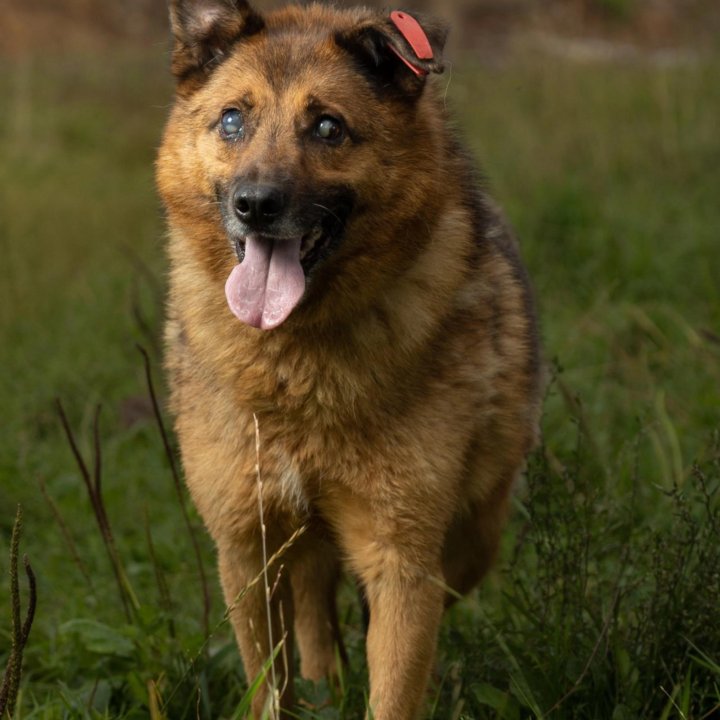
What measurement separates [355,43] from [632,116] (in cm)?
685

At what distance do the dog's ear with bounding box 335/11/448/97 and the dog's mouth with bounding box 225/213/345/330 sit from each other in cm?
47

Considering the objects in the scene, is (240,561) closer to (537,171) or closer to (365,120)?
(365,120)

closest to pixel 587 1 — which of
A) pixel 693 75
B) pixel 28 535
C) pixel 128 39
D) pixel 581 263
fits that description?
pixel 128 39

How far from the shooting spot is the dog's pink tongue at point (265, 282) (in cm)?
330

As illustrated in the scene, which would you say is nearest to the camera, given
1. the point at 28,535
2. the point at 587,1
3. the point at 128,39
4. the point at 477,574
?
the point at 477,574

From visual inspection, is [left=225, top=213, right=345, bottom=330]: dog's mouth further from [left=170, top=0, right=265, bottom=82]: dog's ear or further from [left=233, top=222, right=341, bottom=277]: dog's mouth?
[left=170, top=0, right=265, bottom=82]: dog's ear

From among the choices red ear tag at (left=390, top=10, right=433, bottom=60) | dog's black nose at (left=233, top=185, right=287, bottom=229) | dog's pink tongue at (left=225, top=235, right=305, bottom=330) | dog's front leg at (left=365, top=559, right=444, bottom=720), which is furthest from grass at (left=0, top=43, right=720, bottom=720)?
red ear tag at (left=390, top=10, right=433, bottom=60)

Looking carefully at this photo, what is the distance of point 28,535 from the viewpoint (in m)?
5.36

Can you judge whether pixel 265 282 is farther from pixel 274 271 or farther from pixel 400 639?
pixel 400 639

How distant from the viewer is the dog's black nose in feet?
10.4

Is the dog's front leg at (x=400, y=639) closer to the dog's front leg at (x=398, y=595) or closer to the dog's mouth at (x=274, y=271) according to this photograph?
the dog's front leg at (x=398, y=595)

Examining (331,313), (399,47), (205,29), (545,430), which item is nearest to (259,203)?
(331,313)

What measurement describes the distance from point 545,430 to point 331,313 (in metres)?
2.39

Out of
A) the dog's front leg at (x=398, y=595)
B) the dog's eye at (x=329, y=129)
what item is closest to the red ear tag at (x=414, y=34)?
the dog's eye at (x=329, y=129)
